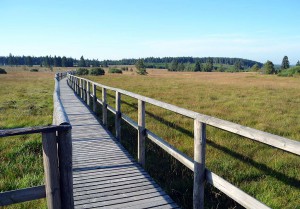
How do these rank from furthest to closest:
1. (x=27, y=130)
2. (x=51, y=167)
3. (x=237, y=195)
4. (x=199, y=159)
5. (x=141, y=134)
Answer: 1. (x=141, y=134)
2. (x=199, y=159)
3. (x=237, y=195)
4. (x=51, y=167)
5. (x=27, y=130)

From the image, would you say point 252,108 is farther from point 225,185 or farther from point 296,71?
point 296,71

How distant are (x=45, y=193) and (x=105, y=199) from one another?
168 cm

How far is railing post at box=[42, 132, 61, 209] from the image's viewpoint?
2312mm

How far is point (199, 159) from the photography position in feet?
11.3

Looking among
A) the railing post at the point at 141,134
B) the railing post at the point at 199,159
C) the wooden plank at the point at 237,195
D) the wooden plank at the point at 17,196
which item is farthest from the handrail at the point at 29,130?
the railing post at the point at 141,134

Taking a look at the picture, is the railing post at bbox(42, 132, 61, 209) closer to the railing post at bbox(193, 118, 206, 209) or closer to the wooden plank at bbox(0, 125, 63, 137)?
the wooden plank at bbox(0, 125, 63, 137)

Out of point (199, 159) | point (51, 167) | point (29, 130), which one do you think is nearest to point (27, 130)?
point (29, 130)

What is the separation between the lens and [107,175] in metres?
4.80

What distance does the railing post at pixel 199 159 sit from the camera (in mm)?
3396

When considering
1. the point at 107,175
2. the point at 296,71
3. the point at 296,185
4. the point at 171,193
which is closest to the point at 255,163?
the point at 296,185

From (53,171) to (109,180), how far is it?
7.70 ft

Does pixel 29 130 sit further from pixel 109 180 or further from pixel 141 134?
pixel 141 134

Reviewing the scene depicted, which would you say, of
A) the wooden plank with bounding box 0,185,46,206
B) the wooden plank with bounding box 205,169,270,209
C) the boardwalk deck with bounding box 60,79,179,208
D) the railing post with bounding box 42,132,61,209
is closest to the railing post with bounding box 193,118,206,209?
the wooden plank with bounding box 205,169,270,209

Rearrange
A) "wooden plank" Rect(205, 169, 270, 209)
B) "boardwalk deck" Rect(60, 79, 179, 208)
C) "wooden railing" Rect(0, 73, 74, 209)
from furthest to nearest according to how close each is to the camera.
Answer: "boardwalk deck" Rect(60, 79, 179, 208) → "wooden plank" Rect(205, 169, 270, 209) → "wooden railing" Rect(0, 73, 74, 209)
